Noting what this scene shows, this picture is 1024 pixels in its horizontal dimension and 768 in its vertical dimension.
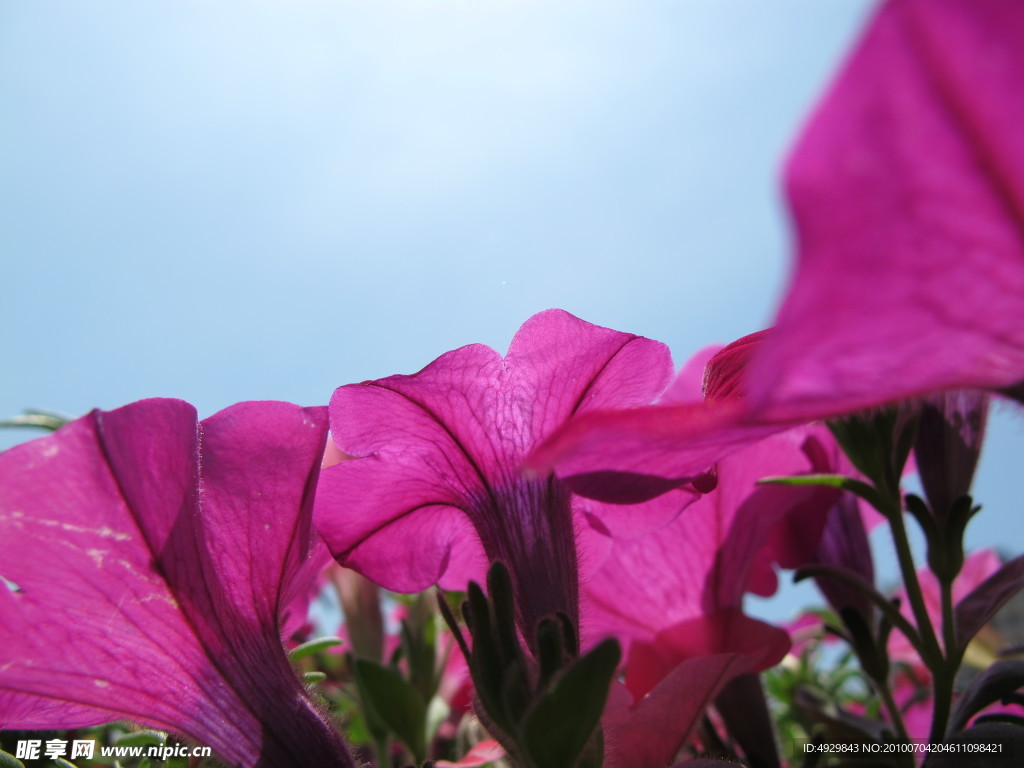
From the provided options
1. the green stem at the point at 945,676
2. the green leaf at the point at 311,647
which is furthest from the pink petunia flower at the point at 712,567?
the green leaf at the point at 311,647

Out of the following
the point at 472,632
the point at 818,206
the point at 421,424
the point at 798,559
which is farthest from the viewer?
the point at 798,559

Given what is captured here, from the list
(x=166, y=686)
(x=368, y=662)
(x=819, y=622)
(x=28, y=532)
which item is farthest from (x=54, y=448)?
(x=819, y=622)

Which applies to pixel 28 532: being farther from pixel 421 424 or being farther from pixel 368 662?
pixel 368 662

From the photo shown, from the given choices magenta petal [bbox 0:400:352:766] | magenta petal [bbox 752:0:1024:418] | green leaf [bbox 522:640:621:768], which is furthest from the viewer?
magenta petal [bbox 0:400:352:766]

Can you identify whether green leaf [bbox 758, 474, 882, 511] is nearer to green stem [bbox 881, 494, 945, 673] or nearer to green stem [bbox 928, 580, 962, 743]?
green stem [bbox 881, 494, 945, 673]

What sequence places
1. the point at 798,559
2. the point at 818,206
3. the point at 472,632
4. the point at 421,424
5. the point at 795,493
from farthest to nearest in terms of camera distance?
the point at 798,559, the point at 795,493, the point at 421,424, the point at 472,632, the point at 818,206

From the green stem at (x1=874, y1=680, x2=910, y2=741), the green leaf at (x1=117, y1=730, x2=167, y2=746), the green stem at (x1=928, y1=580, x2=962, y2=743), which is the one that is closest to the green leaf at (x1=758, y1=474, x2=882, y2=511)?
the green stem at (x1=928, y1=580, x2=962, y2=743)

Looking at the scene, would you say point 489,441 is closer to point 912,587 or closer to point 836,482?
point 836,482
